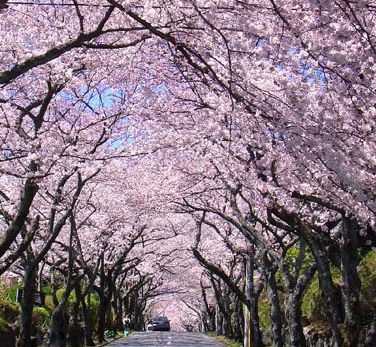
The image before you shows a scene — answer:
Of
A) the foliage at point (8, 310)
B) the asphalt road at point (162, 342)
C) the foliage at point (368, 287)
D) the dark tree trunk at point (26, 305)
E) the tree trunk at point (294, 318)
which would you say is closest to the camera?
the dark tree trunk at point (26, 305)

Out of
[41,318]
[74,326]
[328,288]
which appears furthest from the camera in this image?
[41,318]

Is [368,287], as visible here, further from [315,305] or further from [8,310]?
[8,310]

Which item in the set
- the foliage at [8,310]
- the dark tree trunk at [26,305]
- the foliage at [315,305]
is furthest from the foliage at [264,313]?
the dark tree trunk at [26,305]

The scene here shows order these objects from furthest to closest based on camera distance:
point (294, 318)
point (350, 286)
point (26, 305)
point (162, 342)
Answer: point (162, 342)
point (294, 318)
point (26, 305)
point (350, 286)

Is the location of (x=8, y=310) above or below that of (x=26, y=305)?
above

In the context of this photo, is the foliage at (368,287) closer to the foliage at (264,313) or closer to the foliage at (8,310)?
the foliage at (264,313)

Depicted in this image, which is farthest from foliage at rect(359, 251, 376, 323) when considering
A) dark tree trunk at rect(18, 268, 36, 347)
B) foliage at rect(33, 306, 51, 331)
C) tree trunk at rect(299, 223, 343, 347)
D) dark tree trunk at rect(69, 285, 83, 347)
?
foliage at rect(33, 306, 51, 331)

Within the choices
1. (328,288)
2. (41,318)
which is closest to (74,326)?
(41,318)

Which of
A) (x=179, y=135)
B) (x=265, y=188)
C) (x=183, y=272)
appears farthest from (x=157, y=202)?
(x=183, y=272)

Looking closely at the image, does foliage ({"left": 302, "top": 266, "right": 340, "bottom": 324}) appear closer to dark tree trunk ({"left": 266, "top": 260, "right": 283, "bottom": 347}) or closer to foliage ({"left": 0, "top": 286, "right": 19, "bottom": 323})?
dark tree trunk ({"left": 266, "top": 260, "right": 283, "bottom": 347})

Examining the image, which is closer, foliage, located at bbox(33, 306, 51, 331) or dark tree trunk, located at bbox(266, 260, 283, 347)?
dark tree trunk, located at bbox(266, 260, 283, 347)

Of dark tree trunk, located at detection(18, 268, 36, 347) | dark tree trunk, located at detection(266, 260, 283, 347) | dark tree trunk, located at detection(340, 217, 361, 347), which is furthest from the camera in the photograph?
dark tree trunk, located at detection(266, 260, 283, 347)

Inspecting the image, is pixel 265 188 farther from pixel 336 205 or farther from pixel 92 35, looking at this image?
pixel 92 35

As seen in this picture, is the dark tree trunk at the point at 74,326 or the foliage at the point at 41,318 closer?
the dark tree trunk at the point at 74,326
